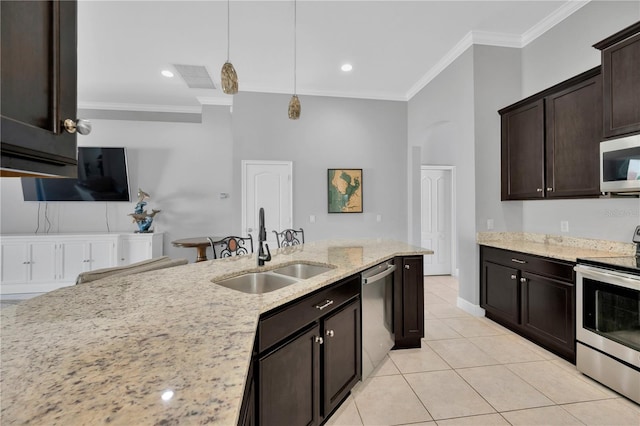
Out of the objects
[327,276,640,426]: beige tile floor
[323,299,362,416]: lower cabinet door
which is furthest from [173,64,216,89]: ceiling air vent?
[327,276,640,426]: beige tile floor

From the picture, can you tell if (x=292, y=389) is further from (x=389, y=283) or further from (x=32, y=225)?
(x=32, y=225)

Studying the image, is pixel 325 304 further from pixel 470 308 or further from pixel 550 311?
pixel 470 308

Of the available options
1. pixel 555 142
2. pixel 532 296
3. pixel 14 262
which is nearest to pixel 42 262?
pixel 14 262

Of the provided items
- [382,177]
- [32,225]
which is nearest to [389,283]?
[382,177]

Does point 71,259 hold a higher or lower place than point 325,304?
lower

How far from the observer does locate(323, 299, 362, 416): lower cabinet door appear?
Result: 1.72m

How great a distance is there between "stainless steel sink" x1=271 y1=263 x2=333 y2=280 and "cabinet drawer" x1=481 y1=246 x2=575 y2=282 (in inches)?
81.4

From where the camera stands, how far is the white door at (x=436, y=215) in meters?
5.89

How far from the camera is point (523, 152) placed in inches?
135

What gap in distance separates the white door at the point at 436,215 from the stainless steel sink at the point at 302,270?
4236mm

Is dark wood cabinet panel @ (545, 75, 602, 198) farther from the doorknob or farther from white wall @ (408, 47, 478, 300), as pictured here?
the doorknob

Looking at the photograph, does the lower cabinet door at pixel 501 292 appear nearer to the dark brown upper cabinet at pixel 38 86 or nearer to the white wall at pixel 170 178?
the dark brown upper cabinet at pixel 38 86

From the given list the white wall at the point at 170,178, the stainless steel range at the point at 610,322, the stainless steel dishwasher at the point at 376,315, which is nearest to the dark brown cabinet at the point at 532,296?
the stainless steel range at the point at 610,322

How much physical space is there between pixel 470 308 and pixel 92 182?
6433mm
